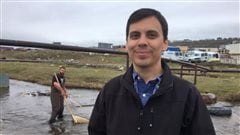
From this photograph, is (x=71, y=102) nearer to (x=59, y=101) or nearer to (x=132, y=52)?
Result: (x=59, y=101)

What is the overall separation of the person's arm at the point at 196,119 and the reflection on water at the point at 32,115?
8.76m

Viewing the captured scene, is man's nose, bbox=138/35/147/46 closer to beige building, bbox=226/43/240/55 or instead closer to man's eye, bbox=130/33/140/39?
man's eye, bbox=130/33/140/39

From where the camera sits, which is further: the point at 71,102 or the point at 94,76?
the point at 94,76

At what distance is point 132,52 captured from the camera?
8.16ft

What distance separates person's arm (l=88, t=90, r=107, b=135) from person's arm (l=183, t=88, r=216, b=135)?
0.47 meters

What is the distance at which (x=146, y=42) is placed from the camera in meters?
2.45

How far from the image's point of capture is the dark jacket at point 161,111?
2346 millimetres

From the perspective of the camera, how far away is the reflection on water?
460 inches

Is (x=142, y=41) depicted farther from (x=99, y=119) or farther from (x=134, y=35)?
(x=99, y=119)

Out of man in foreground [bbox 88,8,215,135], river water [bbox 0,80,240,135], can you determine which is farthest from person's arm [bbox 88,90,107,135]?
river water [bbox 0,80,240,135]

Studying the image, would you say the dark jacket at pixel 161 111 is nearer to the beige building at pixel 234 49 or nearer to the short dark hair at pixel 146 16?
the short dark hair at pixel 146 16

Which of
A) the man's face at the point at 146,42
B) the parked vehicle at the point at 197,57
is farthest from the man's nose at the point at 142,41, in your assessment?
the parked vehicle at the point at 197,57

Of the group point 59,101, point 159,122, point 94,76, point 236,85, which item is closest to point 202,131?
point 159,122

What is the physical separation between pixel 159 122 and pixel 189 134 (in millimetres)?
209
